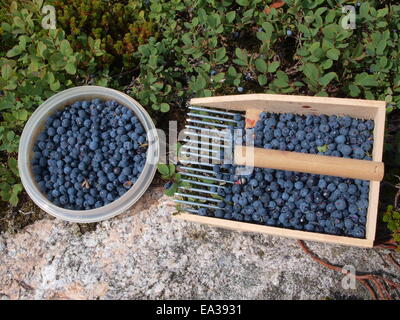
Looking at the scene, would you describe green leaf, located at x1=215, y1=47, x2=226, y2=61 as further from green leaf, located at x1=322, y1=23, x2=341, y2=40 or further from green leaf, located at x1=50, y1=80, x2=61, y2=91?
green leaf, located at x1=50, y1=80, x2=61, y2=91

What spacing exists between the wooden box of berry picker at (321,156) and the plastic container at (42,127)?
0.89 feet

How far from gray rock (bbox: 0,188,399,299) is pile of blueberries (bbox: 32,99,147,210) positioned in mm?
177

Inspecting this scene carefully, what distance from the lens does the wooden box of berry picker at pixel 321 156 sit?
1694 millimetres

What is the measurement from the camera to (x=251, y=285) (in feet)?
6.57

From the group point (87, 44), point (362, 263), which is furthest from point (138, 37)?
point (362, 263)

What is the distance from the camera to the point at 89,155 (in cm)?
216

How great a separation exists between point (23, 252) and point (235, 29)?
1711 millimetres

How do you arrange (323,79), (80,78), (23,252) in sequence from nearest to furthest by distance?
(323,79) → (23,252) → (80,78)

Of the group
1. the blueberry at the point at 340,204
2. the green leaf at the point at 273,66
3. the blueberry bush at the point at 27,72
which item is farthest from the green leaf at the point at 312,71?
the blueberry bush at the point at 27,72

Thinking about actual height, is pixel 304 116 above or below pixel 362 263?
above

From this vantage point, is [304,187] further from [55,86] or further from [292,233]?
[55,86]

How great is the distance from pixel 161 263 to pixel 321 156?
968 millimetres

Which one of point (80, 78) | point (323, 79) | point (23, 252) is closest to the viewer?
point (323, 79)

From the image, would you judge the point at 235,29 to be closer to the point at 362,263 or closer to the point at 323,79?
the point at 323,79
